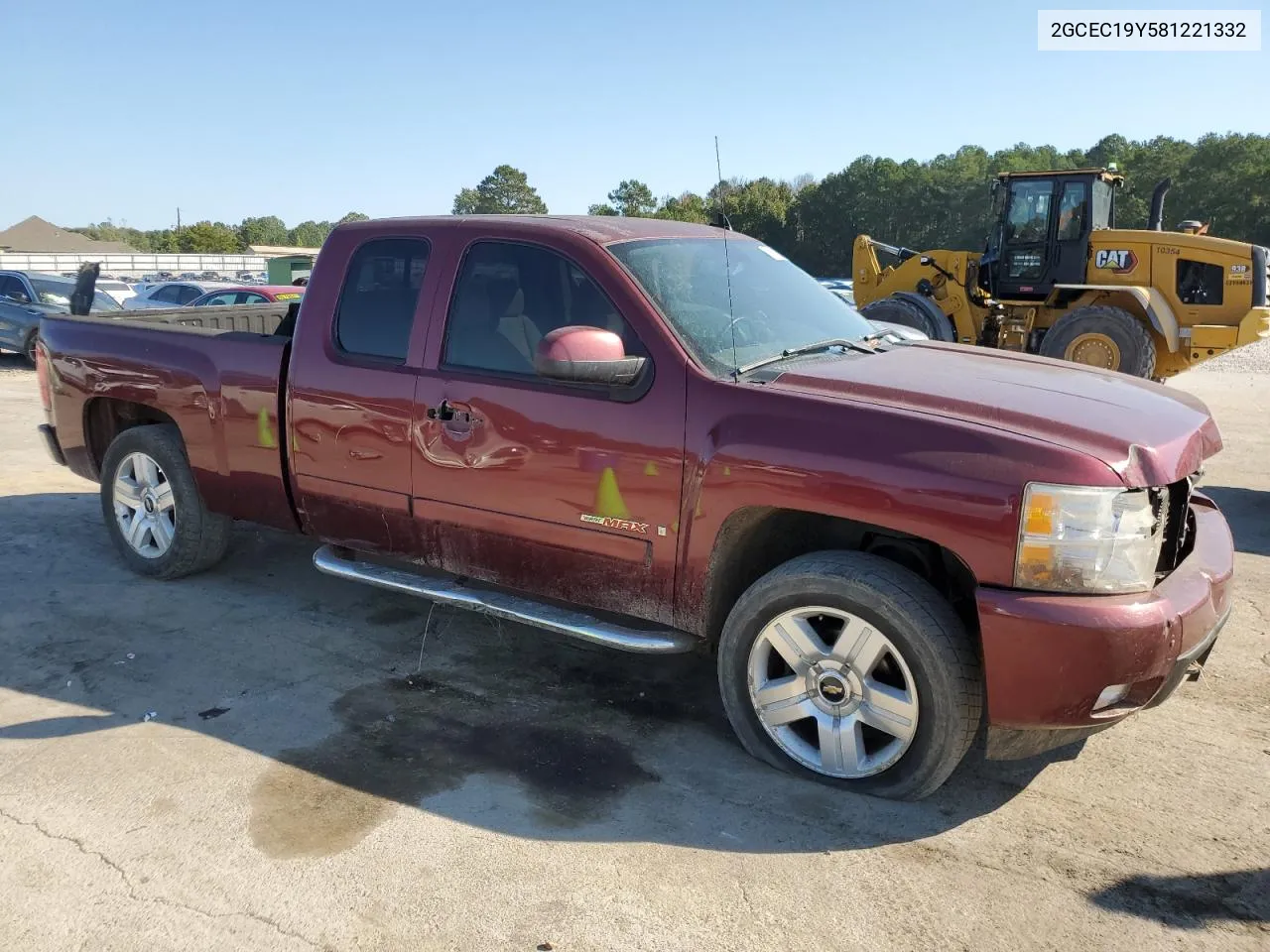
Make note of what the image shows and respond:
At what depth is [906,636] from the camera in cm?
315

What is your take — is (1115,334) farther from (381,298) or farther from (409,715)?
(409,715)

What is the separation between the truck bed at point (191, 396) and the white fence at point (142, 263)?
1929 inches

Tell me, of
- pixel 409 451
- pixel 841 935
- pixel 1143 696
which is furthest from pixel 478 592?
pixel 1143 696

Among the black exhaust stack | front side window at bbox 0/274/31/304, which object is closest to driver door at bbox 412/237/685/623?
the black exhaust stack

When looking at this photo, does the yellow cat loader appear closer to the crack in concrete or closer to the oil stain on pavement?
the oil stain on pavement

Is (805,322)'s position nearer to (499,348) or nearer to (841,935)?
(499,348)

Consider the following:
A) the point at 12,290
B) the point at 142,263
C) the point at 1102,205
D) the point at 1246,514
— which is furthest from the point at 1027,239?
the point at 142,263

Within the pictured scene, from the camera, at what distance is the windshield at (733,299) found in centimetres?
375

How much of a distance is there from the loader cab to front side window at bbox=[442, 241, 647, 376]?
10312 millimetres

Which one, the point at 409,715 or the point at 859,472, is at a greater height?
the point at 859,472

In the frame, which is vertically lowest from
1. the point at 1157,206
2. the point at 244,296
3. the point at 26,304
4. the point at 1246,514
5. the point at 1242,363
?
the point at 1246,514

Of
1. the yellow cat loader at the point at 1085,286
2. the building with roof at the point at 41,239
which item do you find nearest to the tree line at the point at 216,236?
the building with roof at the point at 41,239

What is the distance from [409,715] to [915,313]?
10171 mm

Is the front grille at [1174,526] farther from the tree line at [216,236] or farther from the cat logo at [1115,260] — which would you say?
the tree line at [216,236]
